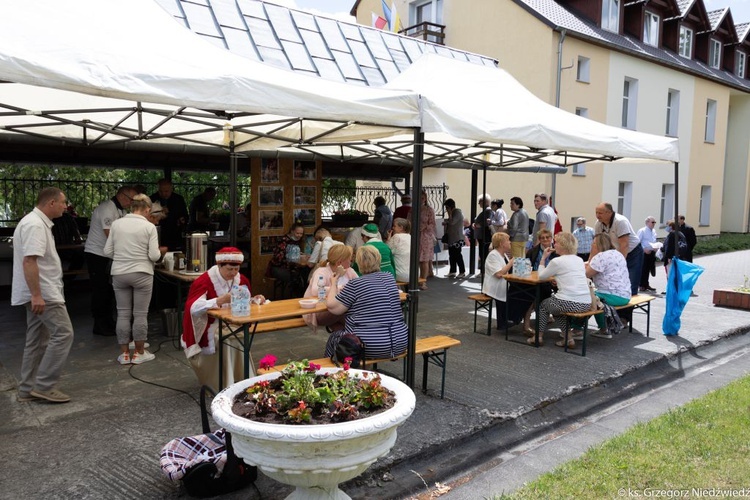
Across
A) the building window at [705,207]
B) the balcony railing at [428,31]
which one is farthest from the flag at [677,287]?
the building window at [705,207]

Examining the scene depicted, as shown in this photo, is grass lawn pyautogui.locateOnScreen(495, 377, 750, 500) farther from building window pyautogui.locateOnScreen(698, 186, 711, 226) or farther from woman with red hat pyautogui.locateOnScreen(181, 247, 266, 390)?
building window pyautogui.locateOnScreen(698, 186, 711, 226)

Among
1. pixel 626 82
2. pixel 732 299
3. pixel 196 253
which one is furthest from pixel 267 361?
pixel 626 82

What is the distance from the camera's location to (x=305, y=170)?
1033cm

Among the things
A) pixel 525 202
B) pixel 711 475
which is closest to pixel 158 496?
pixel 711 475

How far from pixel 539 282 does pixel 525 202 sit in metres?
12.6

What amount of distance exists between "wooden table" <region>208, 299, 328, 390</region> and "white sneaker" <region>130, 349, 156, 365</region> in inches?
60.5

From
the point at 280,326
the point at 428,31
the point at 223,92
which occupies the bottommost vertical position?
the point at 280,326

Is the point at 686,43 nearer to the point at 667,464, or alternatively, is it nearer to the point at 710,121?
the point at 710,121

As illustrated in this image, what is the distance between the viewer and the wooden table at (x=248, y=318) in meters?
4.62

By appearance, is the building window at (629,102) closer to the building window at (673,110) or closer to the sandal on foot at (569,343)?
the building window at (673,110)

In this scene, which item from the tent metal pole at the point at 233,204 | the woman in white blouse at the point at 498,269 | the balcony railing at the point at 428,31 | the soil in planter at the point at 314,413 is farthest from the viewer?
the balcony railing at the point at 428,31

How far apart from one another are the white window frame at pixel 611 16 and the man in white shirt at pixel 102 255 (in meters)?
19.1

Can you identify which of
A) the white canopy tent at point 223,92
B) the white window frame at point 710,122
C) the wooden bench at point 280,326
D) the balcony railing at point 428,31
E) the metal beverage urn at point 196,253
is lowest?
the wooden bench at point 280,326

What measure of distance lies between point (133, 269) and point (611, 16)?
20.5 m
